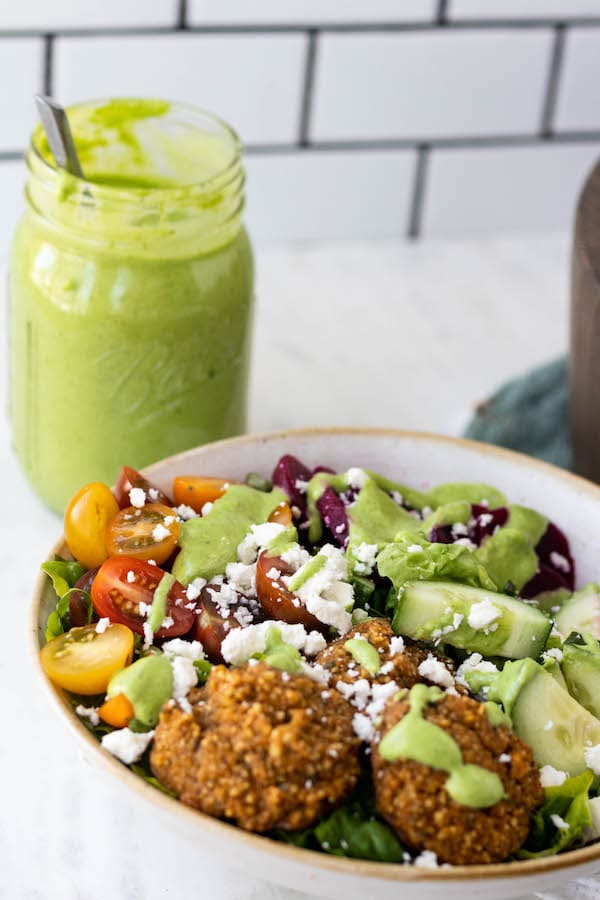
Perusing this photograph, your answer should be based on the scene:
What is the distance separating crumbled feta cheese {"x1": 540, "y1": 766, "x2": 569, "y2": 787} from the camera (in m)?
1.02

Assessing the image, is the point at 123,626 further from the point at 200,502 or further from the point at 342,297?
the point at 342,297

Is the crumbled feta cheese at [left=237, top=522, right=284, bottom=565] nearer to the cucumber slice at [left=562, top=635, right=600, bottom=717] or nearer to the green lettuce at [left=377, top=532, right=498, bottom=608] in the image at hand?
the green lettuce at [left=377, top=532, right=498, bottom=608]

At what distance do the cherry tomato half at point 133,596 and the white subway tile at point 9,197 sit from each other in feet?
2.99

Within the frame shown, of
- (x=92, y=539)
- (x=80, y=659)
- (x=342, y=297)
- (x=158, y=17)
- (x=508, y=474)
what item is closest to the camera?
(x=80, y=659)

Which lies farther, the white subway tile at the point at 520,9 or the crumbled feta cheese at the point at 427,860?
the white subway tile at the point at 520,9

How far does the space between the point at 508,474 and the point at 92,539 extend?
46 cm

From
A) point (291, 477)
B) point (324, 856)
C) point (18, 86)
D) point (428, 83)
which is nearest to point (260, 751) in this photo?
point (324, 856)

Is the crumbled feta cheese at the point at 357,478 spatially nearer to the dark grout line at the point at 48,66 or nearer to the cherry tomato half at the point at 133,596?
the cherry tomato half at the point at 133,596

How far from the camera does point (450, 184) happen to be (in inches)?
83.4

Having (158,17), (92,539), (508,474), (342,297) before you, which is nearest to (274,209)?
(342,297)

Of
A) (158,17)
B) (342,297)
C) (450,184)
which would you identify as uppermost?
(158,17)

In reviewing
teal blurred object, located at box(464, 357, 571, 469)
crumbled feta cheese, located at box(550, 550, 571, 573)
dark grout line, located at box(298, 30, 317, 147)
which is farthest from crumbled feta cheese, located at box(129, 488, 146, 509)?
dark grout line, located at box(298, 30, 317, 147)

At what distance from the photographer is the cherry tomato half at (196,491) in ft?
4.17

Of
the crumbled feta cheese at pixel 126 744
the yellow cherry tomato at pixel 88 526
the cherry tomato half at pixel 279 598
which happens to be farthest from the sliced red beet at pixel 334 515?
the crumbled feta cheese at pixel 126 744
